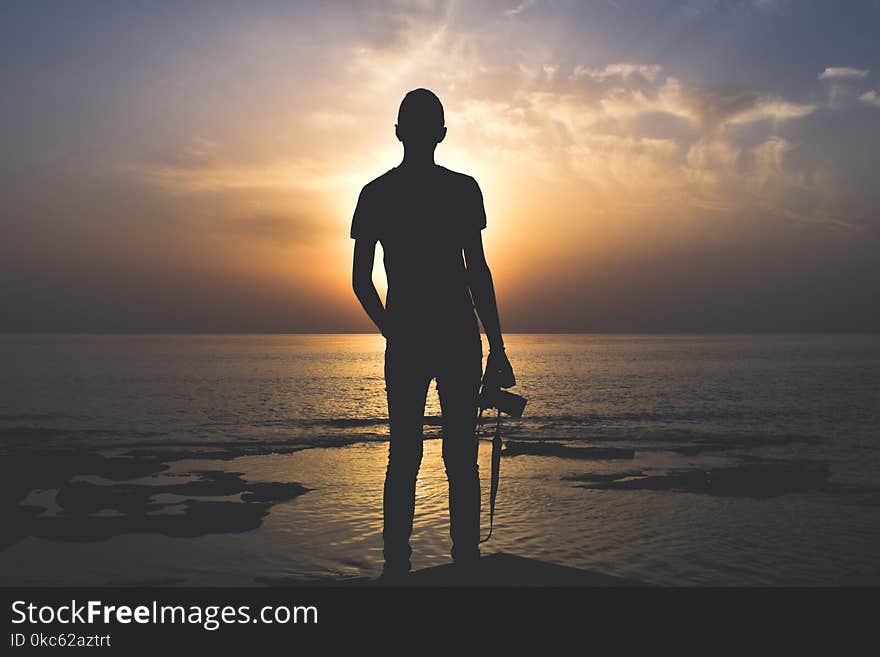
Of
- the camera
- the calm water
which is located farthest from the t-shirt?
the calm water

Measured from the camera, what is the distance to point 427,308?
5.34m

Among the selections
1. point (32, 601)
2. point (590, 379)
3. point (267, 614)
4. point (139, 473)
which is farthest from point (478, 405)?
point (590, 379)

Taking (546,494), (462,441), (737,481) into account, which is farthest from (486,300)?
(737,481)

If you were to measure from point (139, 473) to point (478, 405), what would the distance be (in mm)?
20388

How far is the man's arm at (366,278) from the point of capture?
18.3 ft

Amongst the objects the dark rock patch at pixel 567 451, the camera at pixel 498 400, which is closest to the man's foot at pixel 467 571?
the camera at pixel 498 400

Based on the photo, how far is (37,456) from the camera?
81.8 ft

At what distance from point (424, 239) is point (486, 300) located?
0.75 meters

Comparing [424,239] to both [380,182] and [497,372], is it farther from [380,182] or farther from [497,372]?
[497,372]

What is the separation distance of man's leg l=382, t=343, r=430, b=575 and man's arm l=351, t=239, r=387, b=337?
0.39 metres

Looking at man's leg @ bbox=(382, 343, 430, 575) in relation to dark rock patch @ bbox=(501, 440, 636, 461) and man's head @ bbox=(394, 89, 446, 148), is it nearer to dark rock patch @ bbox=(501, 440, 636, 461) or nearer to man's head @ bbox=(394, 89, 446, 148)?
man's head @ bbox=(394, 89, 446, 148)

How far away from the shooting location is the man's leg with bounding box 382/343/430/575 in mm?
5348

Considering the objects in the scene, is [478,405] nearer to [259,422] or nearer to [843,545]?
[843,545]

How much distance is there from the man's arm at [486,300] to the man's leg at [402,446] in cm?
61
